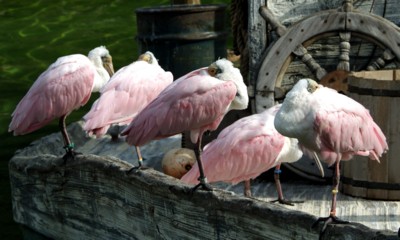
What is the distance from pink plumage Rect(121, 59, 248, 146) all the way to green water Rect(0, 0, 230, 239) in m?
6.06

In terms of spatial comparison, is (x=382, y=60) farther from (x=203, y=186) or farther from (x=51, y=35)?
(x=51, y=35)

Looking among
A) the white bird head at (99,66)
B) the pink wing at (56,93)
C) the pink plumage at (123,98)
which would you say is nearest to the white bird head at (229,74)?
the pink plumage at (123,98)

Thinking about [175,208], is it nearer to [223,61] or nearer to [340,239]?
[223,61]

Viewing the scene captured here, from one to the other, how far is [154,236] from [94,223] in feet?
2.47

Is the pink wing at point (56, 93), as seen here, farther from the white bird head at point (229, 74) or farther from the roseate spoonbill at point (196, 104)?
the white bird head at point (229, 74)

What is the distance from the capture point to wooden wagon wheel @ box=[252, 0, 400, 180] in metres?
7.90

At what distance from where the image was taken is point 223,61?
670 centimetres

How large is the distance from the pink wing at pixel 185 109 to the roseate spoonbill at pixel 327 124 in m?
A: 0.53

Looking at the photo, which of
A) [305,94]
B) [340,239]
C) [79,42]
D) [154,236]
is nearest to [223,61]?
[305,94]

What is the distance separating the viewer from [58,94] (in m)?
7.76

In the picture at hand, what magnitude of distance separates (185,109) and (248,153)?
2.08 feet

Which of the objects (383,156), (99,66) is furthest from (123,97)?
(383,156)

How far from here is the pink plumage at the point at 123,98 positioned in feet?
25.5

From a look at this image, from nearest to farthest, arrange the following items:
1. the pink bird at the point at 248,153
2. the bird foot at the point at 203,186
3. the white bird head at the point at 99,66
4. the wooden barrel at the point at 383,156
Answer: the bird foot at the point at 203,186
the pink bird at the point at 248,153
the wooden barrel at the point at 383,156
the white bird head at the point at 99,66
